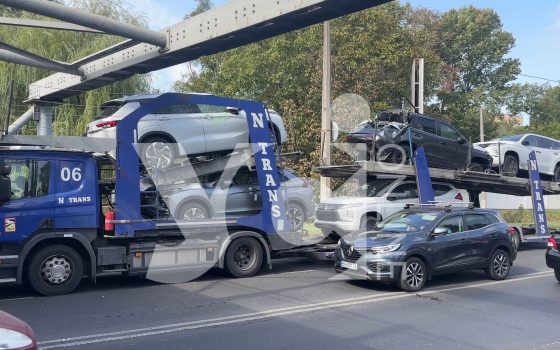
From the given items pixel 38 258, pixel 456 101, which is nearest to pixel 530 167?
pixel 38 258

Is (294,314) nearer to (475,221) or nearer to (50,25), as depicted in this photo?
(475,221)

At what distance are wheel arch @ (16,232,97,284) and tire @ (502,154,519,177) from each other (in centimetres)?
1166

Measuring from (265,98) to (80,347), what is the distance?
69.4ft

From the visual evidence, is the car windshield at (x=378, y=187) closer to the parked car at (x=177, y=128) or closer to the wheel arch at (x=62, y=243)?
the parked car at (x=177, y=128)

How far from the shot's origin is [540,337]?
281 inches

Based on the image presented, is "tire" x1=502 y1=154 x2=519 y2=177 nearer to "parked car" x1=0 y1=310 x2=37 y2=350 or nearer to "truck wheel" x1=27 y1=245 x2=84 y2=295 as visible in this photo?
"truck wheel" x1=27 y1=245 x2=84 y2=295

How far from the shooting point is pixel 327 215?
44.5 ft

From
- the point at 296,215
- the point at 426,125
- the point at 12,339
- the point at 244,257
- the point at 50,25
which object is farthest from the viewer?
the point at 426,125

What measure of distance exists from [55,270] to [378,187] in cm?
777

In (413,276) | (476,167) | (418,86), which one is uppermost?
(418,86)

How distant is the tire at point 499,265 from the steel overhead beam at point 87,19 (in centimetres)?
773

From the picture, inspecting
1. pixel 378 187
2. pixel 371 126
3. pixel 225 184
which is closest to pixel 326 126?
pixel 371 126

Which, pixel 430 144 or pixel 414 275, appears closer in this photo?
pixel 414 275

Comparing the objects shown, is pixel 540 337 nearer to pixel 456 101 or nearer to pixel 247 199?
pixel 247 199
